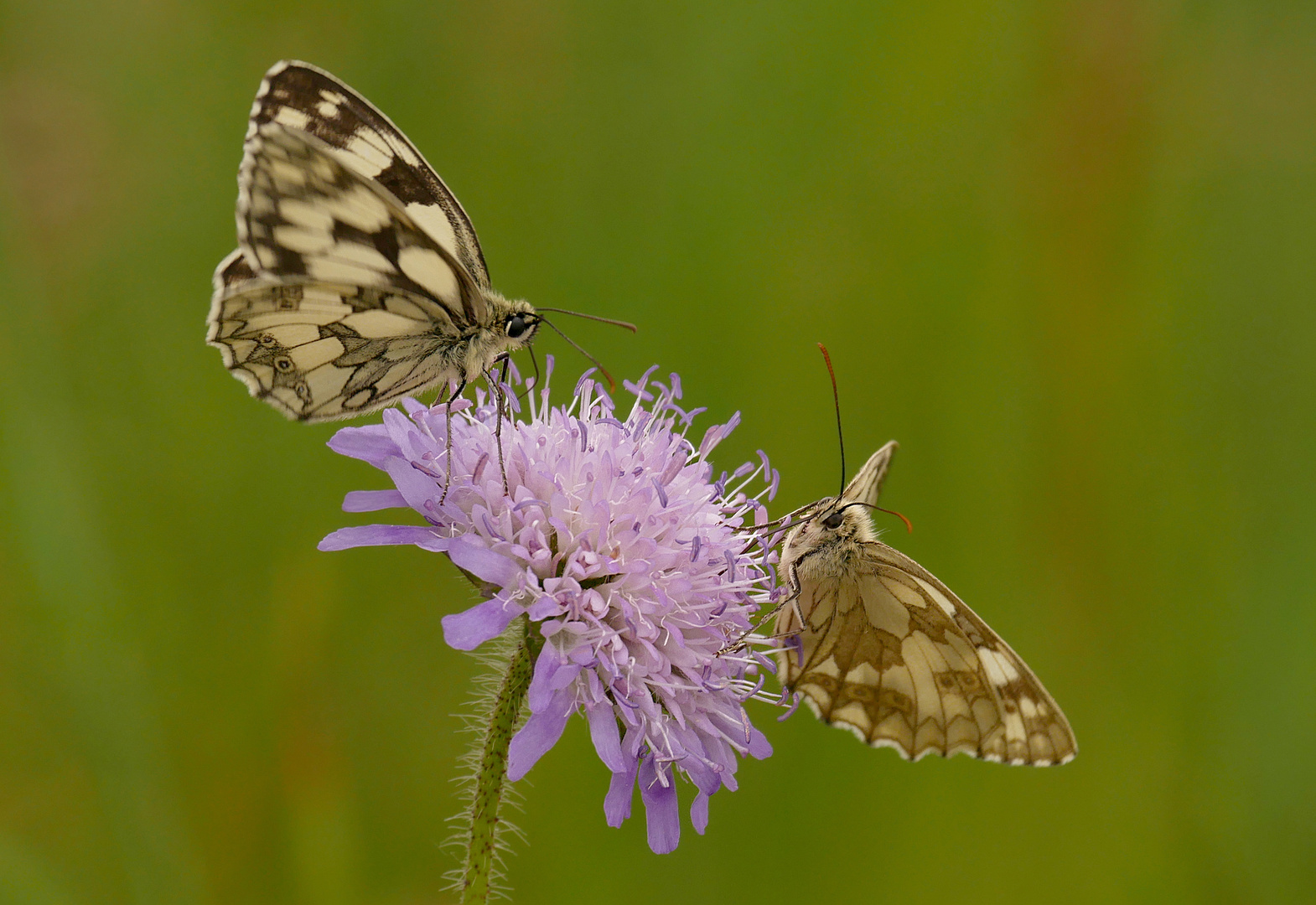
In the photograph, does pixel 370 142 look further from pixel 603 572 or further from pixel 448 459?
pixel 603 572

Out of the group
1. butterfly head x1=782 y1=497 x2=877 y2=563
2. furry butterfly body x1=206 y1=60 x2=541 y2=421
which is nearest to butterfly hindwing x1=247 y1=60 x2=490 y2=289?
furry butterfly body x1=206 y1=60 x2=541 y2=421

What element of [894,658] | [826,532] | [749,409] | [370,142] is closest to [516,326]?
[370,142]

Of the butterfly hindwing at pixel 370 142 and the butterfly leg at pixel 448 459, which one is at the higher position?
the butterfly hindwing at pixel 370 142

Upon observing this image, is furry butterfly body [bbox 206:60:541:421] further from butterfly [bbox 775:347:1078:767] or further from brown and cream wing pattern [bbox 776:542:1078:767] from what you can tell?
brown and cream wing pattern [bbox 776:542:1078:767]

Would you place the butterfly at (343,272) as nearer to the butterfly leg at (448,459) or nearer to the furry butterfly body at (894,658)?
the butterfly leg at (448,459)

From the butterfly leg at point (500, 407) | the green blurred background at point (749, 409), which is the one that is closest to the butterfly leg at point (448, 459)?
the butterfly leg at point (500, 407)

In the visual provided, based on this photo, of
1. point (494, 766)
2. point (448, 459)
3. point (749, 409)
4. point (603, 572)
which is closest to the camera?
point (494, 766)
